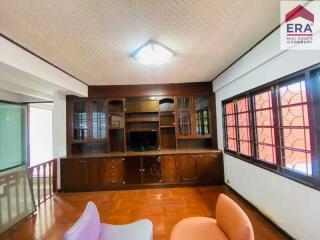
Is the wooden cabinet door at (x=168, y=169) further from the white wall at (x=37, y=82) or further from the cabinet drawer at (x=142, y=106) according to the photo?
the white wall at (x=37, y=82)

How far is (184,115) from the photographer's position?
5.00 meters

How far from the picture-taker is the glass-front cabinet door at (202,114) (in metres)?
5.00

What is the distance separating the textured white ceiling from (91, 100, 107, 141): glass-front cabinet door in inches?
68.9

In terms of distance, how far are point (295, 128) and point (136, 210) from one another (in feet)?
9.10

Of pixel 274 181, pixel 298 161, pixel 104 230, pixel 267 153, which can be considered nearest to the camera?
pixel 104 230

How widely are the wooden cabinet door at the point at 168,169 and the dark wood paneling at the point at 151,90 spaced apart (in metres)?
1.62

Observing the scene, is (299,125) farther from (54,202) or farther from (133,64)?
(54,202)

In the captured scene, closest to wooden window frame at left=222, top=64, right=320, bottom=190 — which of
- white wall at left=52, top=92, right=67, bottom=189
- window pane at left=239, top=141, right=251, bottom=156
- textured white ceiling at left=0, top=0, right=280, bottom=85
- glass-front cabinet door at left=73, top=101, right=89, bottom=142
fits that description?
window pane at left=239, top=141, right=251, bottom=156

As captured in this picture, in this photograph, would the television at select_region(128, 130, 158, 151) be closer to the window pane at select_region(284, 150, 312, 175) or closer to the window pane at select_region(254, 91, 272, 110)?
the window pane at select_region(254, 91, 272, 110)

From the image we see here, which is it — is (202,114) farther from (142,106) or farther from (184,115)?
(142,106)

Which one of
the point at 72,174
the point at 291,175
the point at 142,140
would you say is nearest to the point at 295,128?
the point at 291,175

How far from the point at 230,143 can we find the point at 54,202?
394 cm

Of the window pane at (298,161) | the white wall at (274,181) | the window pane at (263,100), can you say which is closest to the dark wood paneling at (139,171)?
the white wall at (274,181)

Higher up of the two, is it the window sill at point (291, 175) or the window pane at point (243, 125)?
the window pane at point (243, 125)
